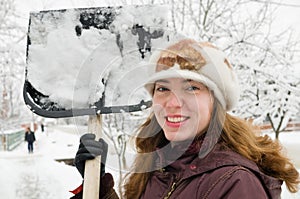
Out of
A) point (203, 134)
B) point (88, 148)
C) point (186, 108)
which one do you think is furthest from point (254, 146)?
point (88, 148)

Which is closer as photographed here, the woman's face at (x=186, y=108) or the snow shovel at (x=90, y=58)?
the woman's face at (x=186, y=108)

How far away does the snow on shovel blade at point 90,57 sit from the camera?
5.99 ft

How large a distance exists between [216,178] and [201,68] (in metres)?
0.43

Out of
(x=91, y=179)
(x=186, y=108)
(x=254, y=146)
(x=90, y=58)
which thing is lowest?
(x=91, y=179)

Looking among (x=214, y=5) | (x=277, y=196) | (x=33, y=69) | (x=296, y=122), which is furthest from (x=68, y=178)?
(x=296, y=122)

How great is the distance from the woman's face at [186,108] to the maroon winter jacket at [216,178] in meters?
0.07

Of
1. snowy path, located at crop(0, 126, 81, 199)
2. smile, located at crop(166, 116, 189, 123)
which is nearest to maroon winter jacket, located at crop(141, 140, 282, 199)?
smile, located at crop(166, 116, 189, 123)

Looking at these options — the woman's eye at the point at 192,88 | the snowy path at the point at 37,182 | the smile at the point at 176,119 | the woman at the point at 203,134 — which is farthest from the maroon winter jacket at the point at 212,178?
the snowy path at the point at 37,182

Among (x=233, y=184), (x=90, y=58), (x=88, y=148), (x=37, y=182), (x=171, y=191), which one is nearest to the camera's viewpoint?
(x=233, y=184)

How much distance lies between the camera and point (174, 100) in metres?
1.47

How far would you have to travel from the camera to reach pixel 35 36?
1.84 metres

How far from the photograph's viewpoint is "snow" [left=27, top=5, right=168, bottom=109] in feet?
6.01

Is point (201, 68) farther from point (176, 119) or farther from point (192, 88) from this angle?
point (176, 119)

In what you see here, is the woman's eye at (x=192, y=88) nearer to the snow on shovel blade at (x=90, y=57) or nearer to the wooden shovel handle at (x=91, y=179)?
the snow on shovel blade at (x=90, y=57)
